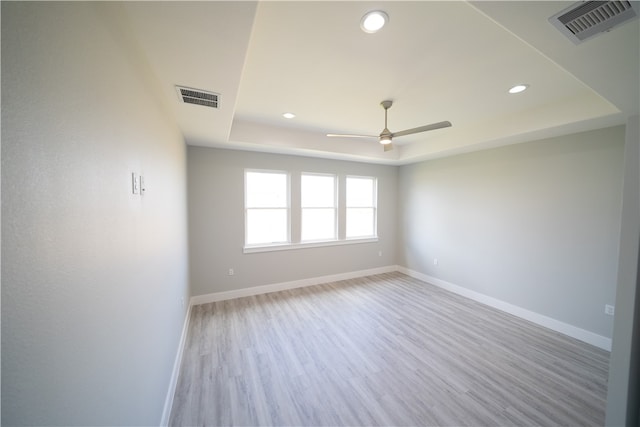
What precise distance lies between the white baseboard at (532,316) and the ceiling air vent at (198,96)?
15.3 feet

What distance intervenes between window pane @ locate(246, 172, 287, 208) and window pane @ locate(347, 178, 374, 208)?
1464 mm

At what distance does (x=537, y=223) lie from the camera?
3184 mm

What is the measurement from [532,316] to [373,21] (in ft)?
13.7

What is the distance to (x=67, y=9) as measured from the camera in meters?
0.67

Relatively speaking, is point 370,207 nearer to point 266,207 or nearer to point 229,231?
point 266,207

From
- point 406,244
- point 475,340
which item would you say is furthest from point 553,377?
point 406,244

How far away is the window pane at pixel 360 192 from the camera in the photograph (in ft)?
16.3

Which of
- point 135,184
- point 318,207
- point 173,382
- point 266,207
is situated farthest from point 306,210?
point 135,184

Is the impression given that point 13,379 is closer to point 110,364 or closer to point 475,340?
point 110,364

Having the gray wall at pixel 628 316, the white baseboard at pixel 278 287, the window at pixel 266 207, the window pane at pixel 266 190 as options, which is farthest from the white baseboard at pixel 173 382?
the gray wall at pixel 628 316

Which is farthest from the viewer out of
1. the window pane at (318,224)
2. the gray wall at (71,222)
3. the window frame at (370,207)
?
the window frame at (370,207)

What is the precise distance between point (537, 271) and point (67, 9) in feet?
15.6

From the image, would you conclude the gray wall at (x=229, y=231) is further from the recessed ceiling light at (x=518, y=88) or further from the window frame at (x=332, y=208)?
the recessed ceiling light at (x=518, y=88)

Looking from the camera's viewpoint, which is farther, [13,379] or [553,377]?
[553,377]
